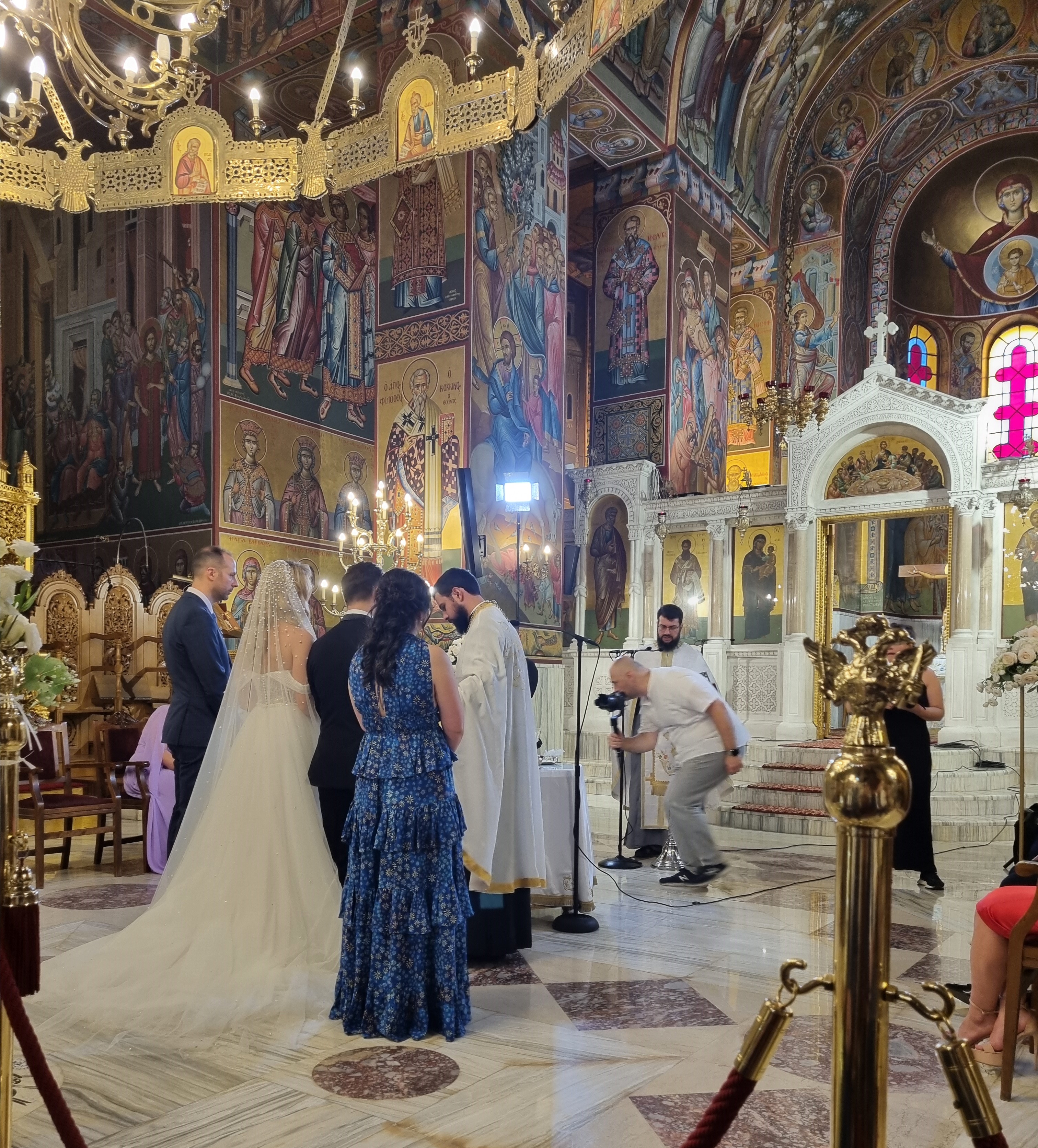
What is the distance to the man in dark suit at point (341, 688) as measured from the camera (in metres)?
4.53

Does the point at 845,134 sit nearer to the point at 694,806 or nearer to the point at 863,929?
the point at 694,806

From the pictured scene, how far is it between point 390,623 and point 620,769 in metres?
4.40

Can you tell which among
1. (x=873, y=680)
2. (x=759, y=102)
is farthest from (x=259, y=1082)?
(x=759, y=102)

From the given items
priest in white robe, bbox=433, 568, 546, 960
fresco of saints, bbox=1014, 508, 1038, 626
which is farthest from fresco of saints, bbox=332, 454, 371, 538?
priest in white robe, bbox=433, 568, 546, 960

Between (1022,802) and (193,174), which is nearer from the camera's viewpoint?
(193,174)

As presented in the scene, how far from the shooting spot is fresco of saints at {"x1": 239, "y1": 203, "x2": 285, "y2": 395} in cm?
1409

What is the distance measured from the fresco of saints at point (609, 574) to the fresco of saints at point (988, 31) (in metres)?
10.1

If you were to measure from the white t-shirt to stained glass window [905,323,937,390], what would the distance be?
49.9ft

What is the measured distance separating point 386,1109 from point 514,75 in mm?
3953

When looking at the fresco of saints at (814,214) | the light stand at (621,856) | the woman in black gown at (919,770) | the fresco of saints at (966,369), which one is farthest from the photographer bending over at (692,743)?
the fresco of saints at (966,369)

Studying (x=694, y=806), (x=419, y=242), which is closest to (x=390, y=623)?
(x=694, y=806)

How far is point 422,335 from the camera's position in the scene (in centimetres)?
1227

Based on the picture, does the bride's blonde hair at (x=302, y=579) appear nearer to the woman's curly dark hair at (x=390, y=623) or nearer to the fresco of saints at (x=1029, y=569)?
the woman's curly dark hair at (x=390, y=623)

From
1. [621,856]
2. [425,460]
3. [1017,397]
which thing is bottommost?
[621,856]
